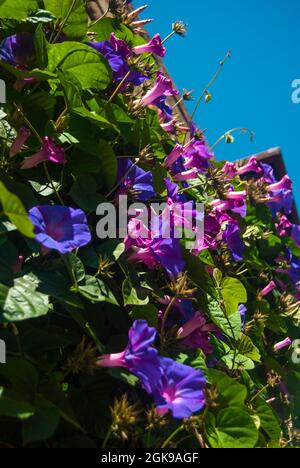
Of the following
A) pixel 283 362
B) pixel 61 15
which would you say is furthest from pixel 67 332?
pixel 283 362

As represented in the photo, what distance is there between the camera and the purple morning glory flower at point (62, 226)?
1112mm

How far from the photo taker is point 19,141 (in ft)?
4.11

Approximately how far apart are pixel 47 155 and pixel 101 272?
0.98ft

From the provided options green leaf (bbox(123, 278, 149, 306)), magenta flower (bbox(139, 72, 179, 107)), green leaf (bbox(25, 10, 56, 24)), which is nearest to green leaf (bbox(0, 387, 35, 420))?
green leaf (bbox(123, 278, 149, 306))

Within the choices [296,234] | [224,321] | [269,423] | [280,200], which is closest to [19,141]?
[224,321]

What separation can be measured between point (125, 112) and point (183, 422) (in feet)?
2.93

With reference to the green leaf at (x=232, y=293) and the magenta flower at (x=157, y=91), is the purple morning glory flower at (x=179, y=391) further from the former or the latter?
the magenta flower at (x=157, y=91)

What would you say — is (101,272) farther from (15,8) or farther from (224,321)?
(15,8)

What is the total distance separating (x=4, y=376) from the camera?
1.10 metres

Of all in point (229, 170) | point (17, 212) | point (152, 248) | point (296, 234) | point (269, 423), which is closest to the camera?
point (17, 212)

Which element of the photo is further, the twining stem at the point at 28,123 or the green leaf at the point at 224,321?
the green leaf at the point at 224,321

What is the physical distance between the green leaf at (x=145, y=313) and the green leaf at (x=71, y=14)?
79 cm

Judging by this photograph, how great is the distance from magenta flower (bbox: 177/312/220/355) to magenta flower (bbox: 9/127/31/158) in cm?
59

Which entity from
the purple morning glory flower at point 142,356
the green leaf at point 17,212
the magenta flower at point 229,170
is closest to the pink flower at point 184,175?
the magenta flower at point 229,170
